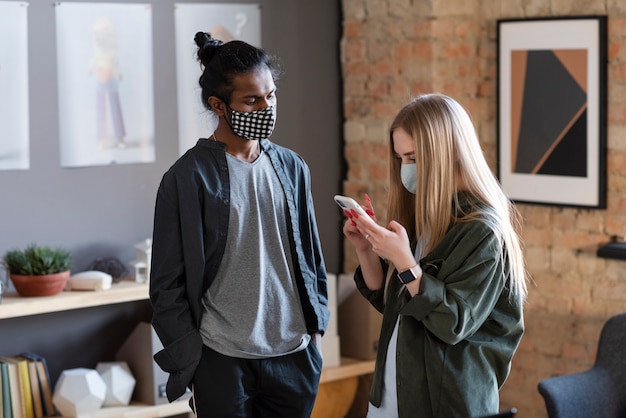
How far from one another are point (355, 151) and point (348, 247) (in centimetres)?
41

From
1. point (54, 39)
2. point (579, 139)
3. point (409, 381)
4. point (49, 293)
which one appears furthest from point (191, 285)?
point (579, 139)

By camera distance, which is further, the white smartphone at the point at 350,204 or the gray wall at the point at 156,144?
the gray wall at the point at 156,144

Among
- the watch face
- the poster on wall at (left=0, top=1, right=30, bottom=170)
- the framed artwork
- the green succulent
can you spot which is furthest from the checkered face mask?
the framed artwork

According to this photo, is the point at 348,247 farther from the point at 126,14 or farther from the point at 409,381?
the point at 409,381

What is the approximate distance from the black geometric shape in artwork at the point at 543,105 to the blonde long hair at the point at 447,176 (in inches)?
60.5

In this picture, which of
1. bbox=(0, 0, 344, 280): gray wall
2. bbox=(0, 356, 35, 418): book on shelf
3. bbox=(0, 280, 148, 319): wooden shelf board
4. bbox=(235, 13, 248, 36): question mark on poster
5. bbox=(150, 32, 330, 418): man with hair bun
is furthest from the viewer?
bbox=(235, 13, 248, 36): question mark on poster

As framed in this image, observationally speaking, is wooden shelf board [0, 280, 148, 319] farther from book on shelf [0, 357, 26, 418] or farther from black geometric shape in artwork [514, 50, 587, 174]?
black geometric shape in artwork [514, 50, 587, 174]

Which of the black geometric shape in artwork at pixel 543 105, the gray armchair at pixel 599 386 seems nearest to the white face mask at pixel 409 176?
the gray armchair at pixel 599 386

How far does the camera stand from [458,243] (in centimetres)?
202

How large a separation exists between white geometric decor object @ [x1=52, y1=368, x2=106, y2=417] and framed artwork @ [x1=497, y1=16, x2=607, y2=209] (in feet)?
5.60

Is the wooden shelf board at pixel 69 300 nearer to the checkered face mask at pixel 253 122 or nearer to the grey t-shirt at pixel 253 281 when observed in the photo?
the grey t-shirt at pixel 253 281

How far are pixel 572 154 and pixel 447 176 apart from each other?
1642 mm

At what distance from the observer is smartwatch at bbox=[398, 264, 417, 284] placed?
6.57ft

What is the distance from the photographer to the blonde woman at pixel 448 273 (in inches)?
78.4
